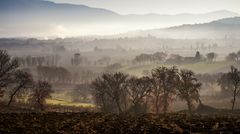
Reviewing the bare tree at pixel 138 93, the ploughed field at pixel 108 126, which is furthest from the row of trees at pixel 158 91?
the ploughed field at pixel 108 126

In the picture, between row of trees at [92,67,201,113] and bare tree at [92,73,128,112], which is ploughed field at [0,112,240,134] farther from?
bare tree at [92,73,128,112]

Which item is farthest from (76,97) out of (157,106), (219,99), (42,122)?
(42,122)

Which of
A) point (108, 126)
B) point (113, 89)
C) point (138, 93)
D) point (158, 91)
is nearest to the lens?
point (108, 126)

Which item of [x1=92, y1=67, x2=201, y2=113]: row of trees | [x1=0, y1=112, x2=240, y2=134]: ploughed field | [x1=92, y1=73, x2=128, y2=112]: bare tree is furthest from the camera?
[x1=92, y1=73, x2=128, y2=112]: bare tree

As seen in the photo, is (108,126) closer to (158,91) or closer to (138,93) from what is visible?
(138,93)

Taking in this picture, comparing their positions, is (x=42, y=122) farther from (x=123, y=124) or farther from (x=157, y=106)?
(x=157, y=106)

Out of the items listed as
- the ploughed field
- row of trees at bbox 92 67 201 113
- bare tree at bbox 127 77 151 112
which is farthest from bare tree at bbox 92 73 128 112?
the ploughed field

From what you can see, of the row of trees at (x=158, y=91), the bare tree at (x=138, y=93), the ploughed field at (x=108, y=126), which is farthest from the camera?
the row of trees at (x=158, y=91)

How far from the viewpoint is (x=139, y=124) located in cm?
3966

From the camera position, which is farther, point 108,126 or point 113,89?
point 113,89

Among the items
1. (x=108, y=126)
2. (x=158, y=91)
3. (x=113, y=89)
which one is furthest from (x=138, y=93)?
(x=108, y=126)

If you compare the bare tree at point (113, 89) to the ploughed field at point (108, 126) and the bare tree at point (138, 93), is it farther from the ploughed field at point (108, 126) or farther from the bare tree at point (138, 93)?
the ploughed field at point (108, 126)

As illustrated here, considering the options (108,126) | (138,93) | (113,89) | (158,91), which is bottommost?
(138,93)

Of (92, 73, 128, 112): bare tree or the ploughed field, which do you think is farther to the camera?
(92, 73, 128, 112): bare tree
